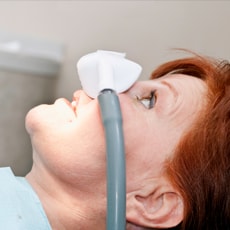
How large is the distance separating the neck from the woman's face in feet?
0.09

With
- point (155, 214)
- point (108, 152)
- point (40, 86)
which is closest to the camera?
point (108, 152)

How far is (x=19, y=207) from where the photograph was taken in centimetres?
87

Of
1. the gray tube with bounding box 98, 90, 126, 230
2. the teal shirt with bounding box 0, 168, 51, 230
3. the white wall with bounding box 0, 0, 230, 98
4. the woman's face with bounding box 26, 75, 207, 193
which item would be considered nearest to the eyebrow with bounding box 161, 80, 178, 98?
the woman's face with bounding box 26, 75, 207, 193

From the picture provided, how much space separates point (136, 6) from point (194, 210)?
87cm

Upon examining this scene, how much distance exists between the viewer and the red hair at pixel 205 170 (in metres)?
0.86

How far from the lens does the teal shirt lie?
845 mm

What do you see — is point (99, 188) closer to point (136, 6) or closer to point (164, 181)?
point (164, 181)

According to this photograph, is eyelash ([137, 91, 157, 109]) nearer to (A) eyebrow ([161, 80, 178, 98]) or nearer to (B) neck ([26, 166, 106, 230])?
(A) eyebrow ([161, 80, 178, 98])

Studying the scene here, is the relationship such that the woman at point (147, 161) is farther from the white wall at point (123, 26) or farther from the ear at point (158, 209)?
the white wall at point (123, 26)

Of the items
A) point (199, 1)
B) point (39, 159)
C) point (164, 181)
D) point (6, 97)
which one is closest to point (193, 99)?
point (164, 181)

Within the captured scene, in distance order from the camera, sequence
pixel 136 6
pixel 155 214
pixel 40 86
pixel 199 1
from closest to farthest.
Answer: pixel 155 214, pixel 199 1, pixel 136 6, pixel 40 86

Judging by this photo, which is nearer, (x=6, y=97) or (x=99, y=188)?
(x=99, y=188)

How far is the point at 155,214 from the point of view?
2.91 feet

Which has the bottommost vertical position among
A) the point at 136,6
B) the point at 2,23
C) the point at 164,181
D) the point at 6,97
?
the point at 6,97
